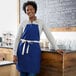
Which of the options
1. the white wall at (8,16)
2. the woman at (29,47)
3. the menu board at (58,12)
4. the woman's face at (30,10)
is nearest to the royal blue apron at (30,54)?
the woman at (29,47)

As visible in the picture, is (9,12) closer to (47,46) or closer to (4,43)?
(4,43)

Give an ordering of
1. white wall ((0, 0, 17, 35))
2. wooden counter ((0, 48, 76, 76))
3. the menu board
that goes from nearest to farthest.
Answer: wooden counter ((0, 48, 76, 76)), the menu board, white wall ((0, 0, 17, 35))

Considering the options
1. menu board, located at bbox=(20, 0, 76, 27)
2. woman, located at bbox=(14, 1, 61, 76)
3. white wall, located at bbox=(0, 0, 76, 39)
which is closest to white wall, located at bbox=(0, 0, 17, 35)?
white wall, located at bbox=(0, 0, 76, 39)

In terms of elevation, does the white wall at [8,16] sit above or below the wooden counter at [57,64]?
above

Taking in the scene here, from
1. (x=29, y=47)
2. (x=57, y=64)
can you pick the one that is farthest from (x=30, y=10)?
(x=57, y=64)

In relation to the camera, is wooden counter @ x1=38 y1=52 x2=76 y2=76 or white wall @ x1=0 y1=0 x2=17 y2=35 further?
white wall @ x1=0 y1=0 x2=17 y2=35

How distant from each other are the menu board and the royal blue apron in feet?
2.37

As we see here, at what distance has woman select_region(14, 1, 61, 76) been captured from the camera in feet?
8.24

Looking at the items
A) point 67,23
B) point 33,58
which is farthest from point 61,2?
point 33,58

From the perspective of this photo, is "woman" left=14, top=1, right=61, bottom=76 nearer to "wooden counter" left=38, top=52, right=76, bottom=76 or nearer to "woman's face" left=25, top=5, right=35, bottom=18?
"woman's face" left=25, top=5, right=35, bottom=18

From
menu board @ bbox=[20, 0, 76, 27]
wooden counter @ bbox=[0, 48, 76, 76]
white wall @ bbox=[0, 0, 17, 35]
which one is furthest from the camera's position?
white wall @ bbox=[0, 0, 17, 35]

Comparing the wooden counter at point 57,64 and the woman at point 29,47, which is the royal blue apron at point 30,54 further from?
the wooden counter at point 57,64

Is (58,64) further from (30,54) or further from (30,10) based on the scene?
(30,10)

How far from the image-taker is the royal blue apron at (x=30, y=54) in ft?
8.23
